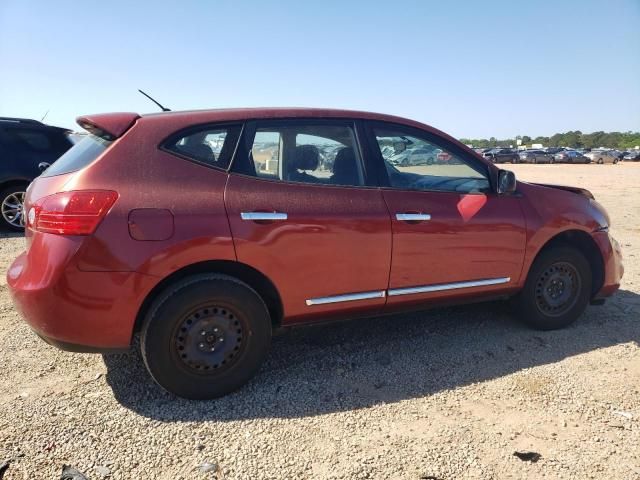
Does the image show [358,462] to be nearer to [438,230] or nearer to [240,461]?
[240,461]

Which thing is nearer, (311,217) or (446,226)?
(311,217)

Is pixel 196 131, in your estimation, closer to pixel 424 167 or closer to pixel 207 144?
pixel 207 144

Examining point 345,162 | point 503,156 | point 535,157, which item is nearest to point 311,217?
point 345,162

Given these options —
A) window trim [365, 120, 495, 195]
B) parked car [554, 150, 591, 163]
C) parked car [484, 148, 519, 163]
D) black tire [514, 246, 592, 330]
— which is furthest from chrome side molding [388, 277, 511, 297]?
parked car [554, 150, 591, 163]

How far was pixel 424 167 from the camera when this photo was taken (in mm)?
3805

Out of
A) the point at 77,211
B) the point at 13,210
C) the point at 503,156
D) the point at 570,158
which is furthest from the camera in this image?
the point at 570,158

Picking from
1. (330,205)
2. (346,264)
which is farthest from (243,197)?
(346,264)

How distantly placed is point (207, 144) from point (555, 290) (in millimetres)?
3151

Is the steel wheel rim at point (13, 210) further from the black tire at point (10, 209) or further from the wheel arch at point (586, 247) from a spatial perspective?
the wheel arch at point (586, 247)

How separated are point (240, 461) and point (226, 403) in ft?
1.86

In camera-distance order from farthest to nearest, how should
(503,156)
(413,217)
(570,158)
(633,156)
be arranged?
(633,156)
(570,158)
(503,156)
(413,217)

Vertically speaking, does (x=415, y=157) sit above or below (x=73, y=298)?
above

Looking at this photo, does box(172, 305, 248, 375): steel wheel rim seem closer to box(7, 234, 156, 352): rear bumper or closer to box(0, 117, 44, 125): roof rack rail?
box(7, 234, 156, 352): rear bumper

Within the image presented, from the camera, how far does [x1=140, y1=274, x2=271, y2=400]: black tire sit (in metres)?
2.84
